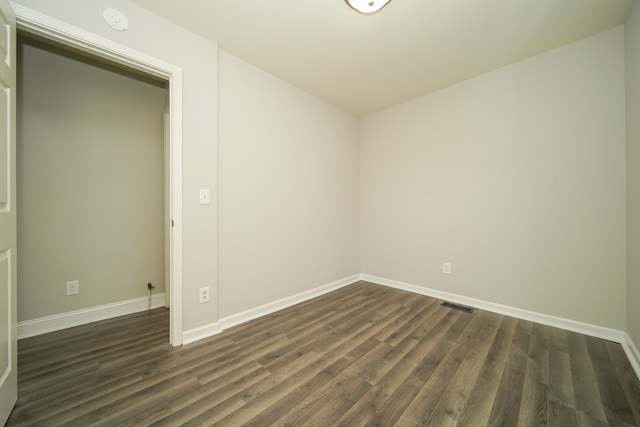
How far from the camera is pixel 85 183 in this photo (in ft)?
7.13

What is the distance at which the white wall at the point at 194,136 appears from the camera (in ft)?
5.62

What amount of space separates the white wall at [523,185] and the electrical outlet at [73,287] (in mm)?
3427

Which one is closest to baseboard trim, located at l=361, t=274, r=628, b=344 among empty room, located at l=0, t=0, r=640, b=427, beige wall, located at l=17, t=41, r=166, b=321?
empty room, located at l=0, t=0, r=640, b=427

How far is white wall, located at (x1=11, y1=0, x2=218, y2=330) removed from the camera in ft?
5.62

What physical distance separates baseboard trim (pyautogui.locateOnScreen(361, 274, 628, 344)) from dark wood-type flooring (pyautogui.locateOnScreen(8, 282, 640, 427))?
0.23ft

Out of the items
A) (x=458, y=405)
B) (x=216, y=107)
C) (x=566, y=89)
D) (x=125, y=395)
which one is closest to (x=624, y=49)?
(x=566, y=89)

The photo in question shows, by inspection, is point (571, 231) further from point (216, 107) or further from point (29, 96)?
point (29, 96)

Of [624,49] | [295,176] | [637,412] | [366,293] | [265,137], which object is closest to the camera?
[637,412]

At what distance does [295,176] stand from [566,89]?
266cm

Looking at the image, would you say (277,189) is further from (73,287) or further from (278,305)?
(73,287)

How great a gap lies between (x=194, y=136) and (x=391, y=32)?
1.82 metres

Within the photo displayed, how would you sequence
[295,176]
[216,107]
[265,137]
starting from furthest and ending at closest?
[295,176] < [265,137] < [216,107]

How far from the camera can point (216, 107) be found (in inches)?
79.7

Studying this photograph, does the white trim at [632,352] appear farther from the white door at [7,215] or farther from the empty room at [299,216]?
the white door at [7,215]
